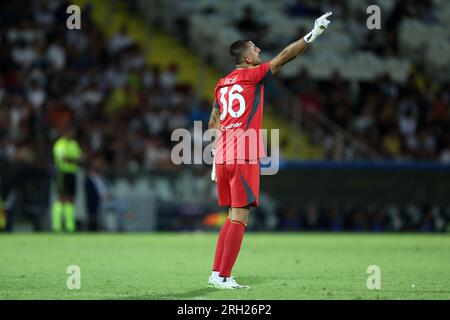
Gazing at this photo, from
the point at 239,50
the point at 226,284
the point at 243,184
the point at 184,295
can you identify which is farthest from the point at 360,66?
the point at 184,295

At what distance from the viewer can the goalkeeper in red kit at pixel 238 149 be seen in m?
10.4

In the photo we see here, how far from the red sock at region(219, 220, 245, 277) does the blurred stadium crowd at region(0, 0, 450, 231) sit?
44.2 ft

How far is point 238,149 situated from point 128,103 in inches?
624

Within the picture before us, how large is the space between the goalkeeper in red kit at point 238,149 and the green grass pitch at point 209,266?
1.53 ft

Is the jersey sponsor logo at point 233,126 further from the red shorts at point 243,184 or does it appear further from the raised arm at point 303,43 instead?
the raised arm at point 303,43

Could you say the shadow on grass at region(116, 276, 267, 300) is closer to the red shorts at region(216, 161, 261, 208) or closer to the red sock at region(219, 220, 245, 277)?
the red sock at region(219, 220, 245, 277)

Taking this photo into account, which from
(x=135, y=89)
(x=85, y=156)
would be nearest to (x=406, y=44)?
(x=135, y=89)

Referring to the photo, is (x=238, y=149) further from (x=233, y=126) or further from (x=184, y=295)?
(x=184, y=295)

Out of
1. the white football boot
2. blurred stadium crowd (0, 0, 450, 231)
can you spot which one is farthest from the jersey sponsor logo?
blurred stadium crowd (0, 0, 450, 231)

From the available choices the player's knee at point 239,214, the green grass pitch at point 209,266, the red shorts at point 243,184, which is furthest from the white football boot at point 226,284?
the red shorts at point 243,184

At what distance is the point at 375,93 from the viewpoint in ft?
92.8

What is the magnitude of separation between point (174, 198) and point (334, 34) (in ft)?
29.1

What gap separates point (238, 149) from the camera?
10.6 metres

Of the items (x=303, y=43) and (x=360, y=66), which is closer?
(x=303, y=43)
